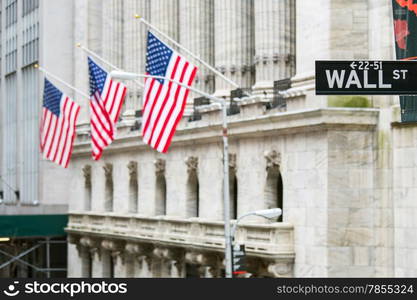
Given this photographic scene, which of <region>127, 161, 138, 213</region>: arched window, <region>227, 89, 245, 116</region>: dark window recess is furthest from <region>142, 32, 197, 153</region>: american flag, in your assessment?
<region>127, 161, 138, 213</region>: arched window

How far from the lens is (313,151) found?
3309cm

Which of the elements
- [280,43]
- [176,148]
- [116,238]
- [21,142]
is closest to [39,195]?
[21,142]

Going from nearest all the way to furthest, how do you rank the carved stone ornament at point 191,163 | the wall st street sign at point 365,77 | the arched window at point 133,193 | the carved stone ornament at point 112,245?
the wall st street sign at point 365,77, the carved stone ornament at point 191,163, the carved stone ornament at point 112,245, the arched window at point 133,193

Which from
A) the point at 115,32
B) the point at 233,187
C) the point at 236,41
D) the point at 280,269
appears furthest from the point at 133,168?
the point at 280,269

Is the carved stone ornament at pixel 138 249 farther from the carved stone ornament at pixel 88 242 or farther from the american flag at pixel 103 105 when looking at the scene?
the american flag at pixel 103 105

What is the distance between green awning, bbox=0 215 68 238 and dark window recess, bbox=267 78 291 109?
2294cm

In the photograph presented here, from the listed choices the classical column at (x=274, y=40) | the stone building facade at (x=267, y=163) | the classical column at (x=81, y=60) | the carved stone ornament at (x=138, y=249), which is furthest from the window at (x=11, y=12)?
the classical column at (x=274, y=40)

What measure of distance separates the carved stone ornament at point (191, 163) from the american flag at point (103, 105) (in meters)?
3.04

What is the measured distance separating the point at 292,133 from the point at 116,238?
15524 millimetres

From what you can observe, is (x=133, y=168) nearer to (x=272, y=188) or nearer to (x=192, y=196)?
(x=192, y=196)

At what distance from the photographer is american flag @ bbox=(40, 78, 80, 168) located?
150 feet

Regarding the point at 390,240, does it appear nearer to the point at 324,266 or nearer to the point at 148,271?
the point at 324,266

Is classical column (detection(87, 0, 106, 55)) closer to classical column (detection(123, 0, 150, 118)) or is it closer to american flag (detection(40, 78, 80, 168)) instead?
classical column (detection(123, 0, 150, 118))

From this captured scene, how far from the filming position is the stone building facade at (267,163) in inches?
1272
